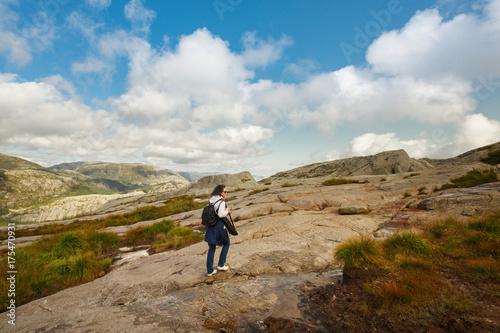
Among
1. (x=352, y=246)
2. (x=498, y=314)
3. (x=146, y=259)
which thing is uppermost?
(x=352, y=246)

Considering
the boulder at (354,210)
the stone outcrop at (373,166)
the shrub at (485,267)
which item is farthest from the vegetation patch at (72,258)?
the stone outcrop at (373,166)

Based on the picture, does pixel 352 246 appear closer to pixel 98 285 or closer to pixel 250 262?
pixel 250 262

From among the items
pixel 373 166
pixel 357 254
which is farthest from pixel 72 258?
pixel 373 166

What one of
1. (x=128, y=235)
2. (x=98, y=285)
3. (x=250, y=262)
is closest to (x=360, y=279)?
(x=250, y=262)

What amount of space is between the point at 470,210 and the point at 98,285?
59.0ft

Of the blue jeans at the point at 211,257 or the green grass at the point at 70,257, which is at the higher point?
the blue jeans at the point at 211,257

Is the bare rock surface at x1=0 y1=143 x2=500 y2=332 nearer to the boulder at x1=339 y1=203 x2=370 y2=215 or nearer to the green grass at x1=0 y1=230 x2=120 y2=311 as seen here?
the boulder at x1=339 y1=203 x2=370 y2=215

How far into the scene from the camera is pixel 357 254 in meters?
7.25

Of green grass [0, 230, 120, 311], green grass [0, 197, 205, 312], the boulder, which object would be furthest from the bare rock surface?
green grass [0, 197, 205, 312]

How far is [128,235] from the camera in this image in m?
16.2

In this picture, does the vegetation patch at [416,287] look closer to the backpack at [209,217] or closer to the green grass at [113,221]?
the backpack at [209,217]

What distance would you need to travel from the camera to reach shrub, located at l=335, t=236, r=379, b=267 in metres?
6.91

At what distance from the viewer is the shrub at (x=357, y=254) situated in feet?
22.7

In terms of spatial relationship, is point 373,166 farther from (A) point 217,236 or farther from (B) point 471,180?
(A) point 217,236
